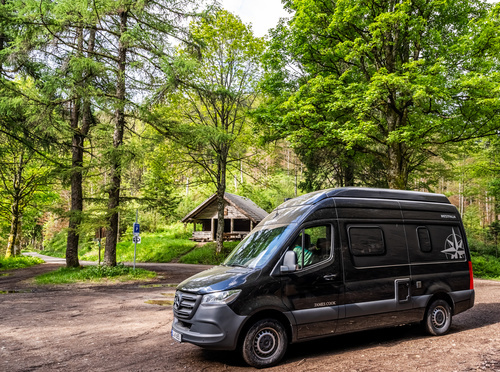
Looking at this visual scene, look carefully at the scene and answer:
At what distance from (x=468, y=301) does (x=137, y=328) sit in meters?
6.80

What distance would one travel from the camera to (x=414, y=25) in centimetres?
1409

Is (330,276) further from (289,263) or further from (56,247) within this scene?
(56,247)

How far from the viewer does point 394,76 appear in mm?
12961

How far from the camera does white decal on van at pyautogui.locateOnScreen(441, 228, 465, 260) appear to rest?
23.9 ft

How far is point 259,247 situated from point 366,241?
1.91 metres

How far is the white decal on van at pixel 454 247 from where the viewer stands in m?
7.29

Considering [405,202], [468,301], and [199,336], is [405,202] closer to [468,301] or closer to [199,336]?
[468,301]

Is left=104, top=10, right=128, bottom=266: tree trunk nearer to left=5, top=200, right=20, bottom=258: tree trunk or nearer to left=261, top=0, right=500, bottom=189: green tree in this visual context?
left=261, top=0, right=500, bottom=189: green tree

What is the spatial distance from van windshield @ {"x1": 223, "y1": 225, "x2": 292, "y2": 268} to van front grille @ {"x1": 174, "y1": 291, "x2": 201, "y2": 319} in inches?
37.1

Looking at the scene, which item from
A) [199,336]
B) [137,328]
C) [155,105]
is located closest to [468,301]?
[199,336]

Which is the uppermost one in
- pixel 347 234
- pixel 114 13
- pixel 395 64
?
pixel 114 13

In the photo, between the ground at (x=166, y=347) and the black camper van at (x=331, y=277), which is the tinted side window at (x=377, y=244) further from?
the ground at (x=166, y=347)

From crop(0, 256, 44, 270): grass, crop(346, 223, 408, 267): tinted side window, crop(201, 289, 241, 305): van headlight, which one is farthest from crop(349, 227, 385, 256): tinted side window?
crop(0, 256, 44, 270): grass

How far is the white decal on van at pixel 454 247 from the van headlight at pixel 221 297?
4622mm
